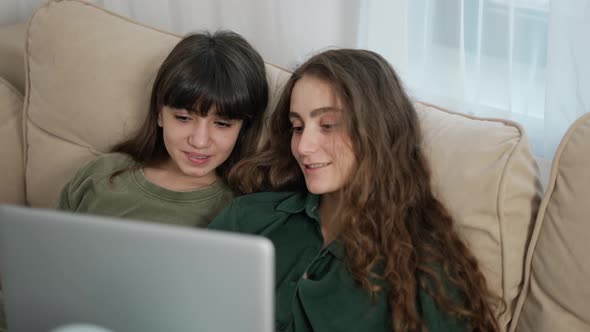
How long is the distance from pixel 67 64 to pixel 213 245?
1125 mm

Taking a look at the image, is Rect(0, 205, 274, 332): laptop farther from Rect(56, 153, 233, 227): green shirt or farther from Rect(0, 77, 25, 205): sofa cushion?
Rect(0, 77, 25, 205): sofa cushion

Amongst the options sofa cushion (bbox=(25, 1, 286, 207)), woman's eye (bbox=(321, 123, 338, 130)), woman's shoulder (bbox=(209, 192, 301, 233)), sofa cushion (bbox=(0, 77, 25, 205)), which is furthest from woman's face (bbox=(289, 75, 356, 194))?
sofa cushion (bbox=(0, 77, 25, 205))

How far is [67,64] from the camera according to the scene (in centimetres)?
172

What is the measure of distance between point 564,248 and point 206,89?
0.76 metres

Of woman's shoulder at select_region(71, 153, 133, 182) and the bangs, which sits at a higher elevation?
the bangs

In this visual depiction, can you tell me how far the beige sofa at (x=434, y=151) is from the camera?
3.90 ft

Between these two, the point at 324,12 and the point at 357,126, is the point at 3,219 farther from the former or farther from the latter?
the point at 324,12

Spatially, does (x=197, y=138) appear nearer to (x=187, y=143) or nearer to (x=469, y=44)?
(x=187, y=143)

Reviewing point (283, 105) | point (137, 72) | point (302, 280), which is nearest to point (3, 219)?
point (302, 280)

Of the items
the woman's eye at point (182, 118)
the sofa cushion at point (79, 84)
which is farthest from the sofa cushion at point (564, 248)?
the sofa cushion at point (79, 84)

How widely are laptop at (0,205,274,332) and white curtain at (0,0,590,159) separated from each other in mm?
965

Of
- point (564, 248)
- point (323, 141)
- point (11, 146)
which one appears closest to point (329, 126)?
point (323, 141)

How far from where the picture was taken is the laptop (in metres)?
0.76

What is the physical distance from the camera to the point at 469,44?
63.6 inches
